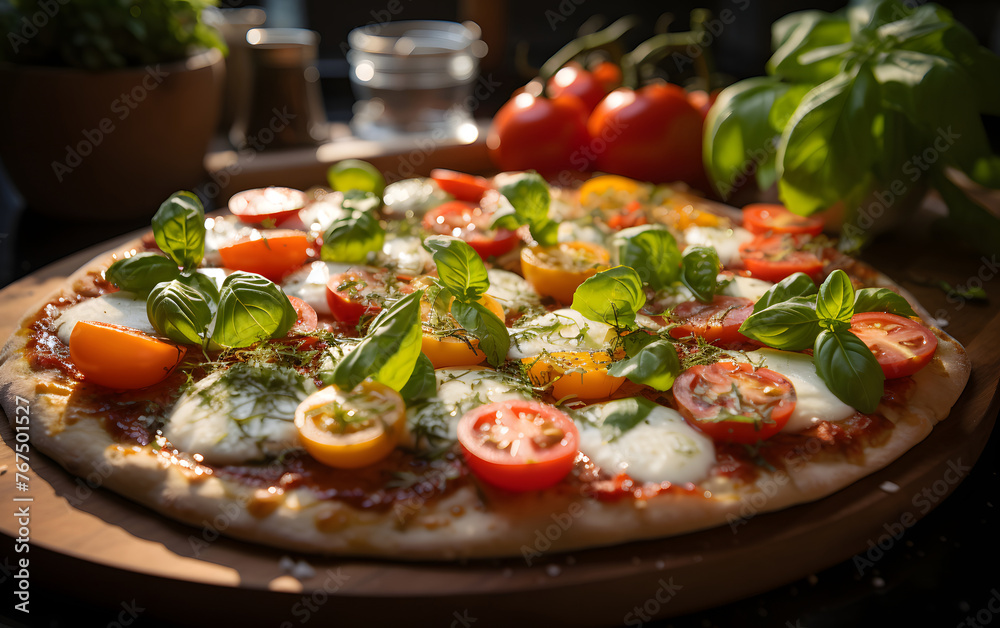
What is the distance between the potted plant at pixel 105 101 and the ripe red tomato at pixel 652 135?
1565 millimetres

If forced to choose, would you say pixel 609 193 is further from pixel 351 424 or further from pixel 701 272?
pixel 351 424

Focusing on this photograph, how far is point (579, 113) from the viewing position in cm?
326

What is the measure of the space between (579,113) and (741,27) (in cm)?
237

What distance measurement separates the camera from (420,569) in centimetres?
132

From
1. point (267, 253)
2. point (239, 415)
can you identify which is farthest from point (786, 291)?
point (267, 253)

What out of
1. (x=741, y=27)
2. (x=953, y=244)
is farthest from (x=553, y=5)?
(x=953, y=244)

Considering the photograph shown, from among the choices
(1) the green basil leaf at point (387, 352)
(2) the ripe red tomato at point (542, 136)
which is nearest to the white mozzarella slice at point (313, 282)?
(1) the green basil leaf at point (387, 352)

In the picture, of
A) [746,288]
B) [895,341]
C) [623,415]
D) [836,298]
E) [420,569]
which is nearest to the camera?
[420,569]

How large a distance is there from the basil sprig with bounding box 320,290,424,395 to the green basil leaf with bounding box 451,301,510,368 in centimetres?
22

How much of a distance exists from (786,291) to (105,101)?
7.24ft

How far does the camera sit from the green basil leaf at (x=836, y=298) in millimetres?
1668

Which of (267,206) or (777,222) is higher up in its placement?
(267,206)

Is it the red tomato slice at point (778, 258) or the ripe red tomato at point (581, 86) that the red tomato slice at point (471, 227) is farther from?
the ripe red tomato at point (581, 86)

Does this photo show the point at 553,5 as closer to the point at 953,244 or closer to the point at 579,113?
the point at 579,113
